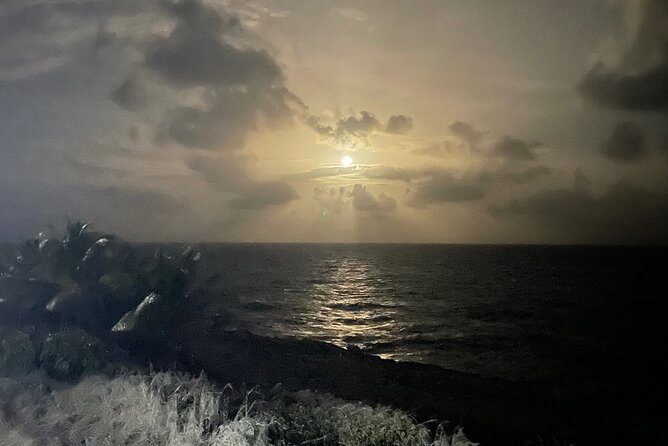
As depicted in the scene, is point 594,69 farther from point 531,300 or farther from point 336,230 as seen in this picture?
point 336,230

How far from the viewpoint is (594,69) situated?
2604 millimetres

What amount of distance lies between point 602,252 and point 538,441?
0.93 m

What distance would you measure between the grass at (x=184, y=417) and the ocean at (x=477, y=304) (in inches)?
13.3

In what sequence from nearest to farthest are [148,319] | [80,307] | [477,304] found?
[477,304]
[148,319]
[80,307]

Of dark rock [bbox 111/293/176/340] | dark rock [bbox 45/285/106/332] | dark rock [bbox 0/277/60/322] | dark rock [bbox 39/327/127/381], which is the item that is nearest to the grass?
dark rock [bbox 39/327/127/381]

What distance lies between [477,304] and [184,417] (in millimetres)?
1453

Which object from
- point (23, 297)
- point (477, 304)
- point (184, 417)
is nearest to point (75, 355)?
point (23, 297)

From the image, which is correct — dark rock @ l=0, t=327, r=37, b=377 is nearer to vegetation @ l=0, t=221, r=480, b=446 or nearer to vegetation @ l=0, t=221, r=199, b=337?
vegetation @ l=0, t=221, r=480, b=446

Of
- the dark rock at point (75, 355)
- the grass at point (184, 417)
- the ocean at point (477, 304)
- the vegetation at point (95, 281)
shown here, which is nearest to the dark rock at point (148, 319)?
the vegetation at point (95, 281)

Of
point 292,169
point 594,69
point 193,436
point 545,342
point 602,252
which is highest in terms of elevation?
point 594,69

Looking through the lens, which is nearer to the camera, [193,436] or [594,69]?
[193,436]

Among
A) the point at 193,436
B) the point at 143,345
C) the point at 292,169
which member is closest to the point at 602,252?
the point at 292,169

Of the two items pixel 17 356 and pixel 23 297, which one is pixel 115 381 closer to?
pixel 17 356

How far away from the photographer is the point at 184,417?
2521mm
